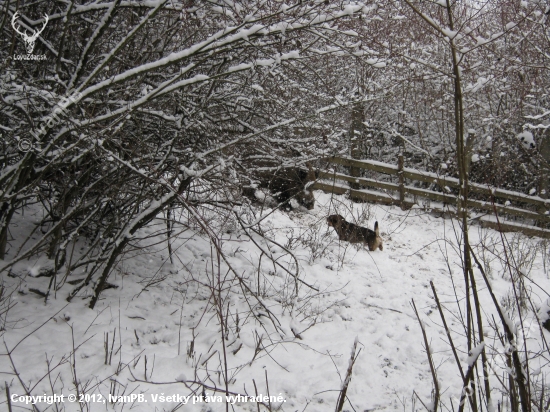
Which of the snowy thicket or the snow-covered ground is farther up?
the snowy thicket

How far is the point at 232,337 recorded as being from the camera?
11.7 ft

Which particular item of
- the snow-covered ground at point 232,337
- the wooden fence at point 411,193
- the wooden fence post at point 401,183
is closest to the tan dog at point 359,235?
the snow-covered ground at point 232,337

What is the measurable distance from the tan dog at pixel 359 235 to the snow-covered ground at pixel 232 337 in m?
0.95

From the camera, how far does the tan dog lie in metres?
6.36

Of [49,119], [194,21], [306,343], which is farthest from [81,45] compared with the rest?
[306,343]

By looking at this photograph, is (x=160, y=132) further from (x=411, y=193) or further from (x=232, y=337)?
(x=411, y=193)

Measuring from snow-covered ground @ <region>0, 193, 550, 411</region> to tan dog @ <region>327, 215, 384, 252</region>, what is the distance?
3.10ft

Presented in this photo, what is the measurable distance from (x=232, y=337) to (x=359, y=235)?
11.2ft

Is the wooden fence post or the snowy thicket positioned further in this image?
the wooden fence post

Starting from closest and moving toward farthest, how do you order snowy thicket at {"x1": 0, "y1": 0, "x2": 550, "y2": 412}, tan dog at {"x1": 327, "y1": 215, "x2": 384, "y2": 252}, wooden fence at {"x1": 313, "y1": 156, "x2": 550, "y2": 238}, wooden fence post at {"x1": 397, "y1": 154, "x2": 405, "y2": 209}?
snowy thicket at {"x1": 0, "y1": 0, "x2": 550, "y2": 412}, tan dog at {"x1": 327, "y1": 215, "x2": 384, "y2": 252}, wooden fence at {"x1": 313, "y1": 156, "x2": 550, "y2": 238}, wooden fence post at {"x1": 397, "y1": 154, "x2": 405, "y2": 209}

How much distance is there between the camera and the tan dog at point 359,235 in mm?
6355

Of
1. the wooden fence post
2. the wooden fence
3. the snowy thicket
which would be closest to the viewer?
the snowy thicket

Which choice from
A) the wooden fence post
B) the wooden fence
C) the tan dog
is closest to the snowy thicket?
the tan dog

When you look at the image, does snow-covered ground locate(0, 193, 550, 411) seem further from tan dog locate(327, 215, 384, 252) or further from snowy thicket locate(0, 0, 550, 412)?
tan dog locate(327, 215, 384, 252)
